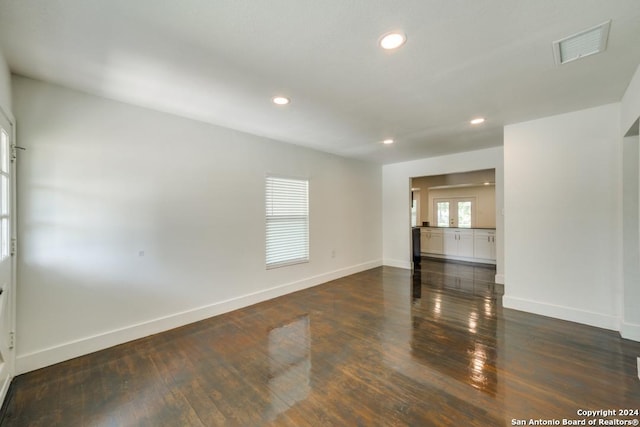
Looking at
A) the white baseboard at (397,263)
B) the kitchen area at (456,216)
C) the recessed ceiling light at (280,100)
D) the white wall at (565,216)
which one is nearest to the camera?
the recessed ceiling light at (280,100)

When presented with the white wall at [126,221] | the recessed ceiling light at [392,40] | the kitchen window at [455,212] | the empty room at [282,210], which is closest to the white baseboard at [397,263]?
the empty room at [282,210]

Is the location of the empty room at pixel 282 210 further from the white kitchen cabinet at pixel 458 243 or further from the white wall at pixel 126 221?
the white kitchen cabinet at pixel 458 243

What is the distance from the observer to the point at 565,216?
3295 mm

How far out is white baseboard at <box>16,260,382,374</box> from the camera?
7.77ft

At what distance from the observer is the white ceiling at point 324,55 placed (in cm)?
154

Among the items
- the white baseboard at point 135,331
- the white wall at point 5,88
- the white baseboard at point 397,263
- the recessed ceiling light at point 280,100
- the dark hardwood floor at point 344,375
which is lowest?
the dark hardwood floor at point 344,375

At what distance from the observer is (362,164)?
6125 millimetres

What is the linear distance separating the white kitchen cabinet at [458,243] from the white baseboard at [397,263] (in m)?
1.98

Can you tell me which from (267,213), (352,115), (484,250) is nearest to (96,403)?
(267,213)

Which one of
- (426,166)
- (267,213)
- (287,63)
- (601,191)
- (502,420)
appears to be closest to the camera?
(502,420)

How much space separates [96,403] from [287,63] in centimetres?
301

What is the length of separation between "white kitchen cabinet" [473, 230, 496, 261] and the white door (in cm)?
821

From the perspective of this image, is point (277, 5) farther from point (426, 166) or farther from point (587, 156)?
point (426, 166)

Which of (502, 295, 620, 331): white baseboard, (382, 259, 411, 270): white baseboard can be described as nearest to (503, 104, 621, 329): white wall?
(502, 295, 620, 331): white baseboard
